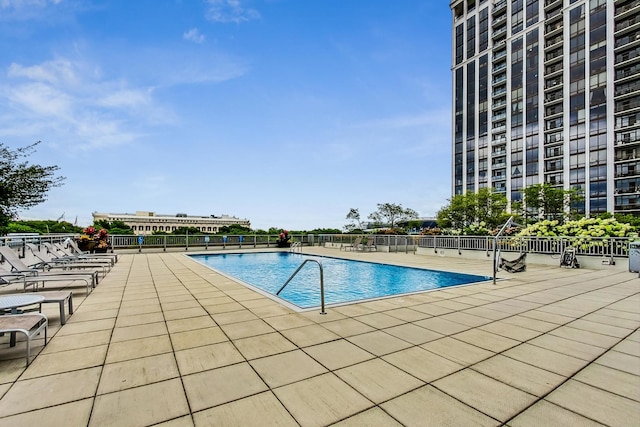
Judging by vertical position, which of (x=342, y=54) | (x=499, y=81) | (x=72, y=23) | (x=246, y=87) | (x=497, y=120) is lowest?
(x=72, y=23)

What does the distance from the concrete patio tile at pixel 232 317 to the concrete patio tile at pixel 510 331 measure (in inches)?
125

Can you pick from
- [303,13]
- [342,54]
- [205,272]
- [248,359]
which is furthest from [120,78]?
[248,359]

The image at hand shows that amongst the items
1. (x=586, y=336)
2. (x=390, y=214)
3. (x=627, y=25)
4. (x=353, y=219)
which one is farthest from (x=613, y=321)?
(x=627, y=25)

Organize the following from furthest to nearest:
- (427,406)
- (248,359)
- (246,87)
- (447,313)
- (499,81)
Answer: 1. (499,81)
2. (246,87)
3. (447,313)
4. (248,359)
5. (427,406)

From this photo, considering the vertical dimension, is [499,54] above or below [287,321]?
above

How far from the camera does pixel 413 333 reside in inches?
150

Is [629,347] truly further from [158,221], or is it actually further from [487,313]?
[158,221]

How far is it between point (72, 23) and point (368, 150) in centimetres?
2390

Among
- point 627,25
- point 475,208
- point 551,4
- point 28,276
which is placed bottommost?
point 28,276

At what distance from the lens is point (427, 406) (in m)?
2.22

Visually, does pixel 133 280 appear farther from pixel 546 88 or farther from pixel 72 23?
pixel 546 88

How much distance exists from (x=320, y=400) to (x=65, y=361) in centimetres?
255

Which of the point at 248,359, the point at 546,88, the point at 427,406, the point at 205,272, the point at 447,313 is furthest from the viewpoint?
the point at 546,88

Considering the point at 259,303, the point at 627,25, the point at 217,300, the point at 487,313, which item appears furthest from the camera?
the point at 627,25
